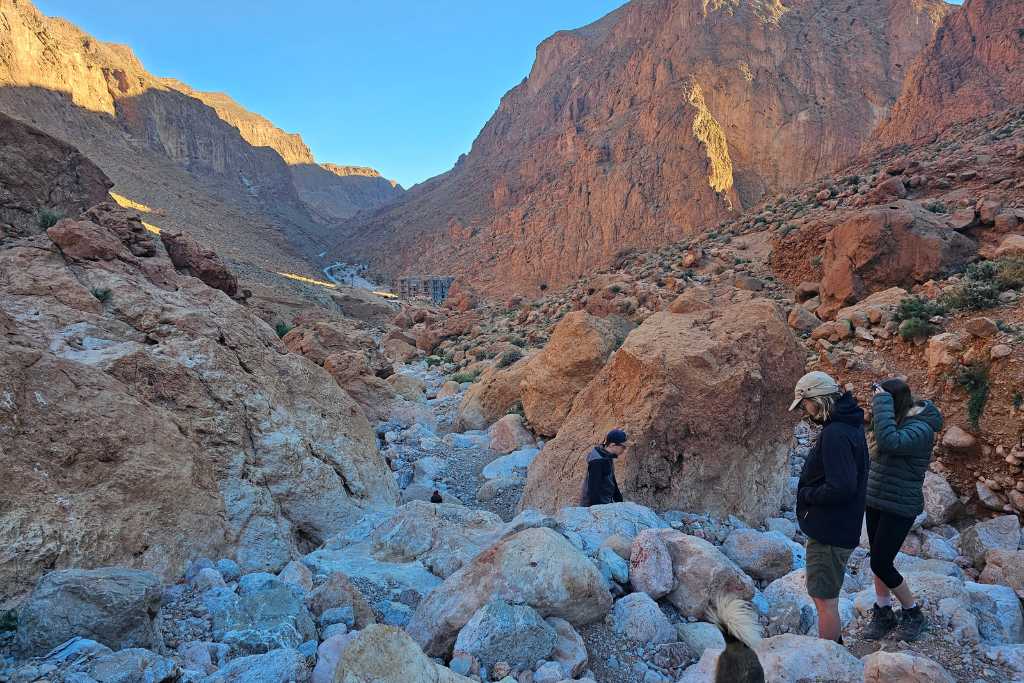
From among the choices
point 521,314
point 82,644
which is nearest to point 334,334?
point 521,314

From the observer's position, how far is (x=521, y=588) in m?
2.74

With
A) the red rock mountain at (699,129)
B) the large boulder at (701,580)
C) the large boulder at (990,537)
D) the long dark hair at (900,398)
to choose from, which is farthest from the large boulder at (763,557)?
the red rock mountain at (699,129)

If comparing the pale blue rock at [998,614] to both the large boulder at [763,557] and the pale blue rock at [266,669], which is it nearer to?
the large boulder at [763,557]

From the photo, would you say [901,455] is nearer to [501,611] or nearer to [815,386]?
[815,386]

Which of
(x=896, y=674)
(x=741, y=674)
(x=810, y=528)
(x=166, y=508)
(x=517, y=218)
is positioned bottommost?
(x=896, y=674)

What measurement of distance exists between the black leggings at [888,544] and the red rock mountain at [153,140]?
46618 millimetres

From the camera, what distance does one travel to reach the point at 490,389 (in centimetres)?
984

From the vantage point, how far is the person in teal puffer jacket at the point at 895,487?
2.90 metres

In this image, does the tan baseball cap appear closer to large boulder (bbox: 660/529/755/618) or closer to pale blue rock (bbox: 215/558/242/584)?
large boulder (bbox: 660/529/755/618)

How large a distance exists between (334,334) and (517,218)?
132 feet

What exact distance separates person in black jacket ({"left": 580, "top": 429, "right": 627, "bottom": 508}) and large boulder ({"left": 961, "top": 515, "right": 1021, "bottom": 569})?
2.56m

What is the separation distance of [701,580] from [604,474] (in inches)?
56.6

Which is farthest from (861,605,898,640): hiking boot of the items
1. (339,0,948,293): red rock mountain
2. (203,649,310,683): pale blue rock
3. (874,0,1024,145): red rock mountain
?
(339,0,948,293): red rock mountain

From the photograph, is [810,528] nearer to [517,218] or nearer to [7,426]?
[7,426]
